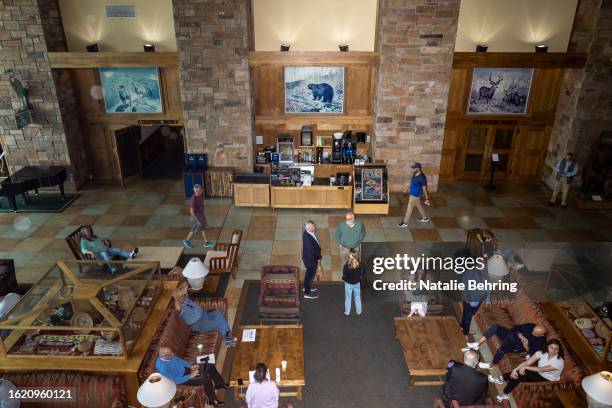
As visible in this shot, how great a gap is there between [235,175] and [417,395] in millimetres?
9433

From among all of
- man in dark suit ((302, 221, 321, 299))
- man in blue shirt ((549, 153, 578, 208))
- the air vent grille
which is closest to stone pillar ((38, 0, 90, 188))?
the air vent grille

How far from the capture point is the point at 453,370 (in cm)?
681

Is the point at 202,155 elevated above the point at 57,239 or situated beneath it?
elevated above

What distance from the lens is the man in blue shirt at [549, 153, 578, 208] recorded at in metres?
13.9

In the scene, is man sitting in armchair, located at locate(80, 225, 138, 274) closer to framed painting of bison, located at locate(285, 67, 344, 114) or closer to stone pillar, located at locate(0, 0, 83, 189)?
stone pillar, located at locate(0, 0, 83, 189)

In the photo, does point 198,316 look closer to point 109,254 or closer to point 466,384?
point 109,254

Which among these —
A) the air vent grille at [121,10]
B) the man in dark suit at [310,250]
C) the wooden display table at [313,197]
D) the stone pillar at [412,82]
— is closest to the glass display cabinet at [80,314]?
the man in dark suit at [310,250]

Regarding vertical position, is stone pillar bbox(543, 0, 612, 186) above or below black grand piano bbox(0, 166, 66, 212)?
above

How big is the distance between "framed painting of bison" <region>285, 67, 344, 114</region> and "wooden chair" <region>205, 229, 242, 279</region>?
599 centimetres

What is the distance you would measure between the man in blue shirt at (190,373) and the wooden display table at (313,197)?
7.30 metres

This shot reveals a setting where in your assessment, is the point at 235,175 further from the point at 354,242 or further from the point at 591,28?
the point at 591,28

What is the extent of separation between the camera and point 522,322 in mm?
8547

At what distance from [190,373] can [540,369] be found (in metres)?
5.30

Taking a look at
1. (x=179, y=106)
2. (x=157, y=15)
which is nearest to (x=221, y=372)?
(x=179, y=106)
